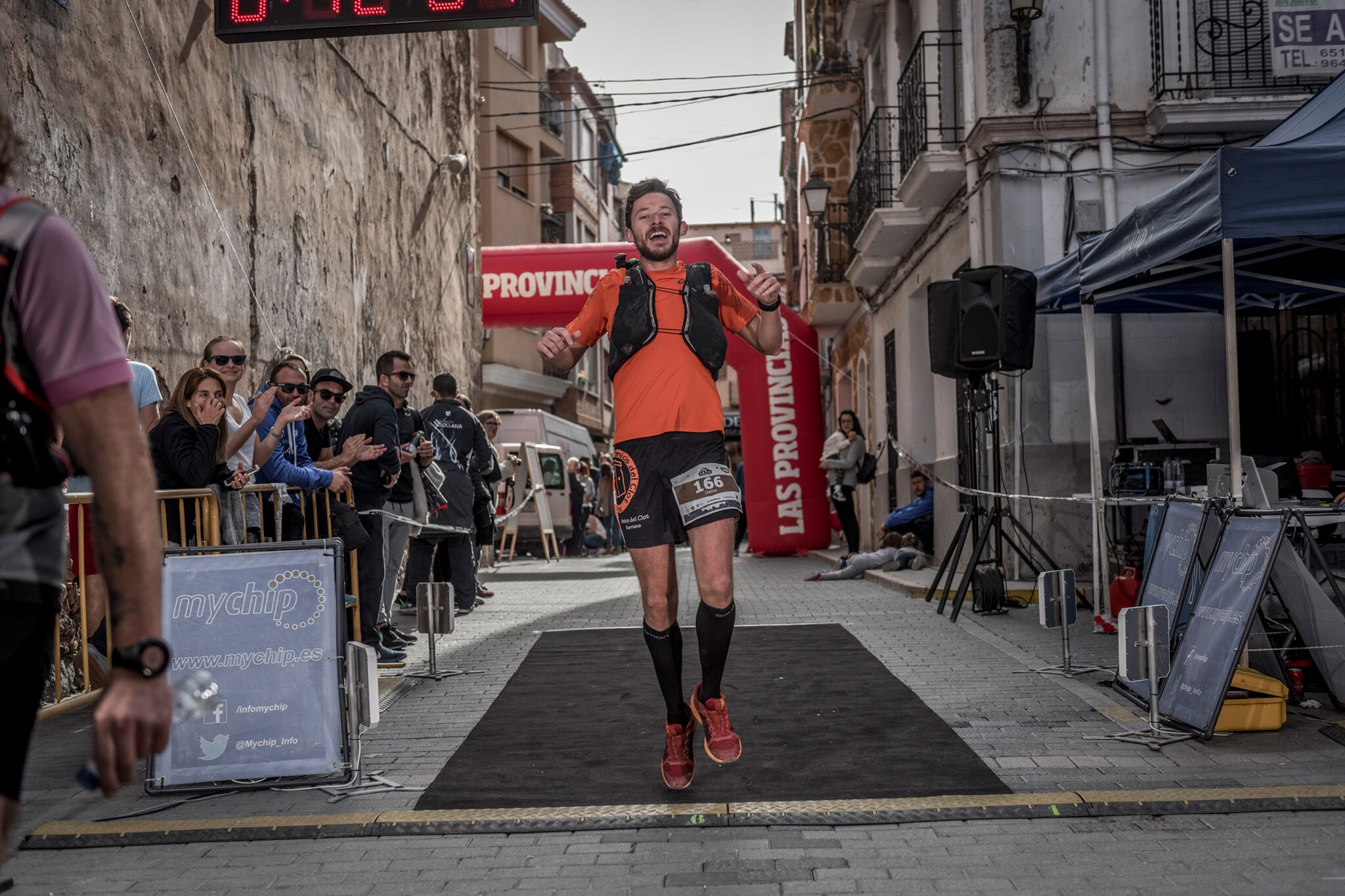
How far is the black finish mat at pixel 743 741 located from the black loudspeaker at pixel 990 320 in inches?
110

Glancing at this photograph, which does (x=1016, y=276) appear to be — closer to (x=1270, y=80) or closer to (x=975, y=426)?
(x=975, y=426)

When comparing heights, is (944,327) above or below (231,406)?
above

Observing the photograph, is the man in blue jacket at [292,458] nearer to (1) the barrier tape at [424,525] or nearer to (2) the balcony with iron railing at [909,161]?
(1) the barrier tape at [424,525]

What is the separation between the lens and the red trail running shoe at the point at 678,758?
4.61m

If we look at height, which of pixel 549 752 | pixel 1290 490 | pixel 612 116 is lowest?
pixel 549 752

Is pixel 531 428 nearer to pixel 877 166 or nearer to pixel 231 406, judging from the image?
pixel 877 166

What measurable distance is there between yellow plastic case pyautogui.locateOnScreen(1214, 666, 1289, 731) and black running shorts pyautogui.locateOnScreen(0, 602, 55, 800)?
4.67m

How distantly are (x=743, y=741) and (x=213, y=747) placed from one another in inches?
80.5

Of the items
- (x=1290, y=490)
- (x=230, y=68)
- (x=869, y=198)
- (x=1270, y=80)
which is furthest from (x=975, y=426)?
(x=869, y=198)

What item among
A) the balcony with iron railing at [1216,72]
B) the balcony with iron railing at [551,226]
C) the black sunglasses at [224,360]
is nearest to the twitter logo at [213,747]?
the black sunglasses at [224,360]

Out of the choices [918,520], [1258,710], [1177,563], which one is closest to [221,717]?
[1258,710]

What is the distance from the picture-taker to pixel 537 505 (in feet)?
68.3

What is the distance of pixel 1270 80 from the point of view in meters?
11.9

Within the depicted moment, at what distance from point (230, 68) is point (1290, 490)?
7.81 meters
